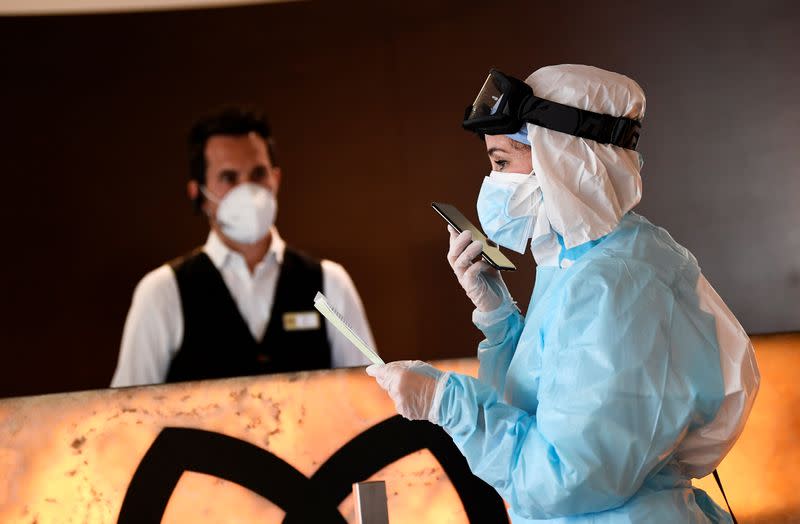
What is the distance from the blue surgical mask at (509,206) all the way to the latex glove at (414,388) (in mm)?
333

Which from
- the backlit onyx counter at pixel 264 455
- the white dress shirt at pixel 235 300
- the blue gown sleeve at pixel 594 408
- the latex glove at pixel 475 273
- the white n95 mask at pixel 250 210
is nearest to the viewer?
the blue gown sleeve at pixel 594 408

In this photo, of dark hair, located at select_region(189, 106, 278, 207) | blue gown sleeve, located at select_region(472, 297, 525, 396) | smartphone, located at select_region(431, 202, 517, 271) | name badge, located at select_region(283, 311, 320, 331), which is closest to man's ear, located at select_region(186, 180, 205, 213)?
dark hair, located at select_region(189, 106, 278, 207)

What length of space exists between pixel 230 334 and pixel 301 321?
9.5 inches

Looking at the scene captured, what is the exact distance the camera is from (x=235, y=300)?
310 centimetres

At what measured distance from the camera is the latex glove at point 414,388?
165cm

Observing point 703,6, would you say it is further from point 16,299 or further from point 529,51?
point 16,299

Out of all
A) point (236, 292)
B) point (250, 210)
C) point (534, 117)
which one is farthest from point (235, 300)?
point (534, 117)

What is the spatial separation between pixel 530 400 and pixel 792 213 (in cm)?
200

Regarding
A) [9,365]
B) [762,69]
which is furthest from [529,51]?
[9,365]

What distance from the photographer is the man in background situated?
3.03 meters

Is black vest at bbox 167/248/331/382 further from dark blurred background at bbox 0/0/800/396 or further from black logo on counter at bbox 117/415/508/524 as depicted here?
black logo on counter at bbox 117/415/508/524

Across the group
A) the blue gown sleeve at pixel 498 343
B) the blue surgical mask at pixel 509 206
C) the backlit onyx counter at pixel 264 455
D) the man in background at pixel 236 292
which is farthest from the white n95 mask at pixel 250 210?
the blue surgical mask at pixel 509 206

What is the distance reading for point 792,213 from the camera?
3.31 metres

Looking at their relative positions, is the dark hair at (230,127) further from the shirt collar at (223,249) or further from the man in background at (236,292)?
the shirt collar at (223,249)
